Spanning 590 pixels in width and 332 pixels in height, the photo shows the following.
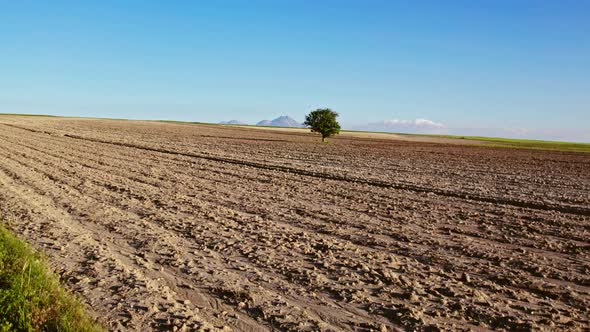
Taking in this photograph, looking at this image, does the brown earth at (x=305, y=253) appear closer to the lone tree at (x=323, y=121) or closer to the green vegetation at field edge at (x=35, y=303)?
the green vegetation at field edge at (x=35, y=303)

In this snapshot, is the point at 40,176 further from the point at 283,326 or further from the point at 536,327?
the point at 536,327

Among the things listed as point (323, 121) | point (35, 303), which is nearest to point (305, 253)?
point (35, 303)

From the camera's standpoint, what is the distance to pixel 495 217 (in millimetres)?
12680

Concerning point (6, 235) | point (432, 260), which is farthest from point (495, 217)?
point (6, 235)

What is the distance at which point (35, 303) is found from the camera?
17.3 ft

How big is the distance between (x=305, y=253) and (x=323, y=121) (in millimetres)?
54517

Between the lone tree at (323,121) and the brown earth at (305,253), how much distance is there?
1790 inches

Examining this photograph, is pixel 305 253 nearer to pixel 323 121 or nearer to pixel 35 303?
pixel 35 303

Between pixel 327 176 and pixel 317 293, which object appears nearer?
pixel 317 293

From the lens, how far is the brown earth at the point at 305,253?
6.06m

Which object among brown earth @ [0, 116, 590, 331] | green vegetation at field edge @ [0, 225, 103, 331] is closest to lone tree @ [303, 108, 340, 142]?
brown earth @ [0, 116, 590, 331]

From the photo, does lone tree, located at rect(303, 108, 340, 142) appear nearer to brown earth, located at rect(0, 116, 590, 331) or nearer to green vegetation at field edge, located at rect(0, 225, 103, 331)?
brown earth, located at rect(0, 116, 590, 331)

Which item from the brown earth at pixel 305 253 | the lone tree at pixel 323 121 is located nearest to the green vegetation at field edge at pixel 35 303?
the brown earth at pixel 305 253

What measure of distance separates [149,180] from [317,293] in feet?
40.0
